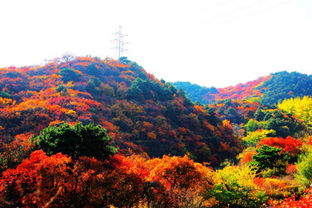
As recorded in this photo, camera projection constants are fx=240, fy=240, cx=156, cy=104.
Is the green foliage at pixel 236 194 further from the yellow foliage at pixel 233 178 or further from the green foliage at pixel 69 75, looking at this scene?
the green foliage at pixel 69 75

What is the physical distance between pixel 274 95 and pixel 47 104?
4096 inches

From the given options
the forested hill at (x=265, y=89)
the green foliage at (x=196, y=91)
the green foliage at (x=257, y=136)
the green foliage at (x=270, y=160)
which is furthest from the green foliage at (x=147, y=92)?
the green foliage at (x=196, y=91)

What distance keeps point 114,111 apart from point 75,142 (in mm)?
26035

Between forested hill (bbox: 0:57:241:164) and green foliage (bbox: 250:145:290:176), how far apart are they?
1206cm

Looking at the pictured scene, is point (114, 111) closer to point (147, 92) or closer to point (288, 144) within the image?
point (147, 92)

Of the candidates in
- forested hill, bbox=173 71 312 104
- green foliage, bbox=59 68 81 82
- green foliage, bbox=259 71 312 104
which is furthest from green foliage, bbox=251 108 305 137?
green foliage, bbox=259 71 312 104

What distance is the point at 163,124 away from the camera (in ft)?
137

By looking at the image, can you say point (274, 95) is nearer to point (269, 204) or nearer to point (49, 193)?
point (269, 204)

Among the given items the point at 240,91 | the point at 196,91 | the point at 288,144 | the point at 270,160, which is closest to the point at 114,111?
the point at 270,160

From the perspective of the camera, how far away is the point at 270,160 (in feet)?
84.3

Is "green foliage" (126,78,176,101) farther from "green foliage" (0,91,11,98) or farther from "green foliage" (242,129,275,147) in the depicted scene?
"green foliage" (0,91,11,98)

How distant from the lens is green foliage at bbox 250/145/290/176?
81.7 ft

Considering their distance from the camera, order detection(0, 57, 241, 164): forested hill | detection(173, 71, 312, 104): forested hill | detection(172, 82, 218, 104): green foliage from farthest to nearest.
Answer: detection(172, 82, 218, 104): green foliage
detection(173, 71, 312, 104): forested hill
detection(0, 57, 241, 164): forested hill

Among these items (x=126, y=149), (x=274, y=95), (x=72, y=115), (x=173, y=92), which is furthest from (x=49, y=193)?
(x=274, y=95)
